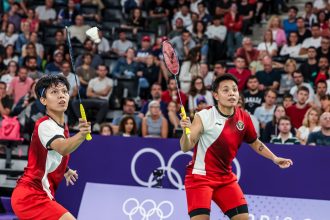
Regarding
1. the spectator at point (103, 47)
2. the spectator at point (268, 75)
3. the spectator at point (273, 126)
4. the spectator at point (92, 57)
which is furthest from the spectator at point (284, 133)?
the spectator at point (103, 47)

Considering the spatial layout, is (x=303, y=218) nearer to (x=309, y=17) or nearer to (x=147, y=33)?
(x=309, y=17)

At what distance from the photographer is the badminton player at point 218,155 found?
8.47 metres

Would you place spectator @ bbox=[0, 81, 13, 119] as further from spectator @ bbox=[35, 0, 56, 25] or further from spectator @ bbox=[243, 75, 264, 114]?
spectator @ bbox=[243, 75, 264, 114]

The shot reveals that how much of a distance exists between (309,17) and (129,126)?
19.0ft

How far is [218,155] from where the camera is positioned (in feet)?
28.2

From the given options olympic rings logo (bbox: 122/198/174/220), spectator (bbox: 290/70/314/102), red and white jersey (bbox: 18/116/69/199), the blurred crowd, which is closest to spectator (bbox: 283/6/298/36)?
the blurred crowd

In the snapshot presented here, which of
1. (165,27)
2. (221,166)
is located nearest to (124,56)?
(165,27)

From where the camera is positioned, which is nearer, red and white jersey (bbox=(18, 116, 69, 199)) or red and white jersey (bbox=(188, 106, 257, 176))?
red and white jersey (bbox=(18, 116, 69, 199))

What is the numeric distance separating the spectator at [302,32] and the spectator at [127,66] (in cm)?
337

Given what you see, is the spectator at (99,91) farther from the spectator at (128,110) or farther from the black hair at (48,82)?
the black hair at (48,82)

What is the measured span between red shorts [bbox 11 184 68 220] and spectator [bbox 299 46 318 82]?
8.29 metres

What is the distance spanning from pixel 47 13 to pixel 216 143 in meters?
12.2

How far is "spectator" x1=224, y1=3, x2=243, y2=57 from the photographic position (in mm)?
17453

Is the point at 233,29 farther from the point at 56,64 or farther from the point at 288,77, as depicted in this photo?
the point at 56,64
